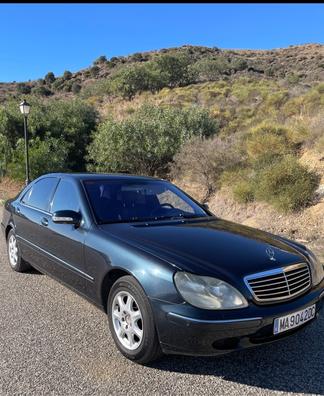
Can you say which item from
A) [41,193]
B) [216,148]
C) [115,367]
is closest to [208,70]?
[216,148]

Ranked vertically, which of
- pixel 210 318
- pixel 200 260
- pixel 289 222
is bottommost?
pixel 289 222

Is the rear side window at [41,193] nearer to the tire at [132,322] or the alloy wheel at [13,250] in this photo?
the alloy wheel at [13,250]

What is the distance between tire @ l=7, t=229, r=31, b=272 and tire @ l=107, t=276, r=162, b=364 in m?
2.61

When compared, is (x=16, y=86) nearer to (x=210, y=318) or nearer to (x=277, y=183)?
(x=277, y=183)

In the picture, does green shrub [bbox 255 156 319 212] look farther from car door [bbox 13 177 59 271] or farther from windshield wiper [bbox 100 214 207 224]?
car door [bbox 13 177 59 271]

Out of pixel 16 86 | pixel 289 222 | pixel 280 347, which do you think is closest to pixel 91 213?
pixel 280 347

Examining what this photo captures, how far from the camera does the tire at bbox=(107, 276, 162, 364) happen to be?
3309mm

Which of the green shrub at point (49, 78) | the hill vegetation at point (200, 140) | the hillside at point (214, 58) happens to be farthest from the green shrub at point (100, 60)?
the hill vegetation at point (200, 140)

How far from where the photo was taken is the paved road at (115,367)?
124 inches

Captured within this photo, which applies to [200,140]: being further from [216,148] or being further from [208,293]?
[208,293]

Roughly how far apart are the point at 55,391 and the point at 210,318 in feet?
3.96

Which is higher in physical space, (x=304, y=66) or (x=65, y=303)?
(x=304, y=66)

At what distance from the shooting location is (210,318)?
307 centimetres

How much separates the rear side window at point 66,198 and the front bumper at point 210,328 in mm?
1735
